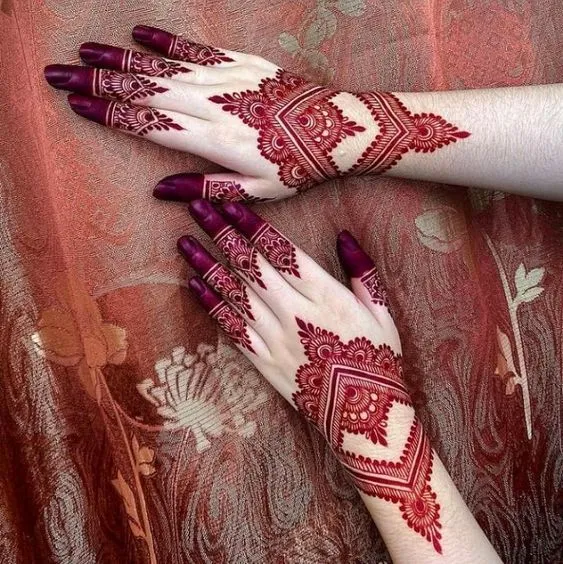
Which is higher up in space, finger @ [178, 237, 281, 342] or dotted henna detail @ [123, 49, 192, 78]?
dotted henna detail @ [123, 49, 192, 78]

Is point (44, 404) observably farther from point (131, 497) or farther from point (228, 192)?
point (228, 192)

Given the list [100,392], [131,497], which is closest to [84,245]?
[100,392]

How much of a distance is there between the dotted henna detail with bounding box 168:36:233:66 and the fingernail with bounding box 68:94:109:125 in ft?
0.42

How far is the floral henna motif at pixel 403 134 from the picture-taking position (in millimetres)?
975

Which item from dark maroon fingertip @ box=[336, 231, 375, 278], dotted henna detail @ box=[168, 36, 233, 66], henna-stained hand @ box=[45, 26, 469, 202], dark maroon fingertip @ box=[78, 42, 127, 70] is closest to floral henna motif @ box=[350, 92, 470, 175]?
henna-stained hand @ box=[45, 26, 469, 202]

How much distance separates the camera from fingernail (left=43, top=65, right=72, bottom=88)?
0.91 metres

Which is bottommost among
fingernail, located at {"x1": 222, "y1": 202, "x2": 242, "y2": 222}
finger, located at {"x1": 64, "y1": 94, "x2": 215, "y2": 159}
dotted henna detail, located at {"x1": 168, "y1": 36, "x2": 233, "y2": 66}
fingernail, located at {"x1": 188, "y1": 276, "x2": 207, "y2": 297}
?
fingernail, located at {"x1": 188, "y1": 276, "x2": 207, "y2": 297}

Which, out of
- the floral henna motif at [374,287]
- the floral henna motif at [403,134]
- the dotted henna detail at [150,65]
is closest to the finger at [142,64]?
the dotted henna detail at [150,65]

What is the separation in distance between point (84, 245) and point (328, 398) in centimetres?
40

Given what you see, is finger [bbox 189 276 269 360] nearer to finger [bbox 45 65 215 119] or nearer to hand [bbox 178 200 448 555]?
hand [bbox 178 200 448 555]

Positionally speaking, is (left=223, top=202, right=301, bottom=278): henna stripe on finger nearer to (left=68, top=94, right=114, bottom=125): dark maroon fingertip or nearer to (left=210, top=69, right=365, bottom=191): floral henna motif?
(left=210, top=69, right=365, bottom=191): floral henna motif

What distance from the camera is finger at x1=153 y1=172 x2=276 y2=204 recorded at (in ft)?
3.10

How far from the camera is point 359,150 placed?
38.3 inches

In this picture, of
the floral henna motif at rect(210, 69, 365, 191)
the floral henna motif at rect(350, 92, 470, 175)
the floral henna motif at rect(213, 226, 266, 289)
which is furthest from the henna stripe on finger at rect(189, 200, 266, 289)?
the floral henna motif at rect(350, 92, 470, 175)
